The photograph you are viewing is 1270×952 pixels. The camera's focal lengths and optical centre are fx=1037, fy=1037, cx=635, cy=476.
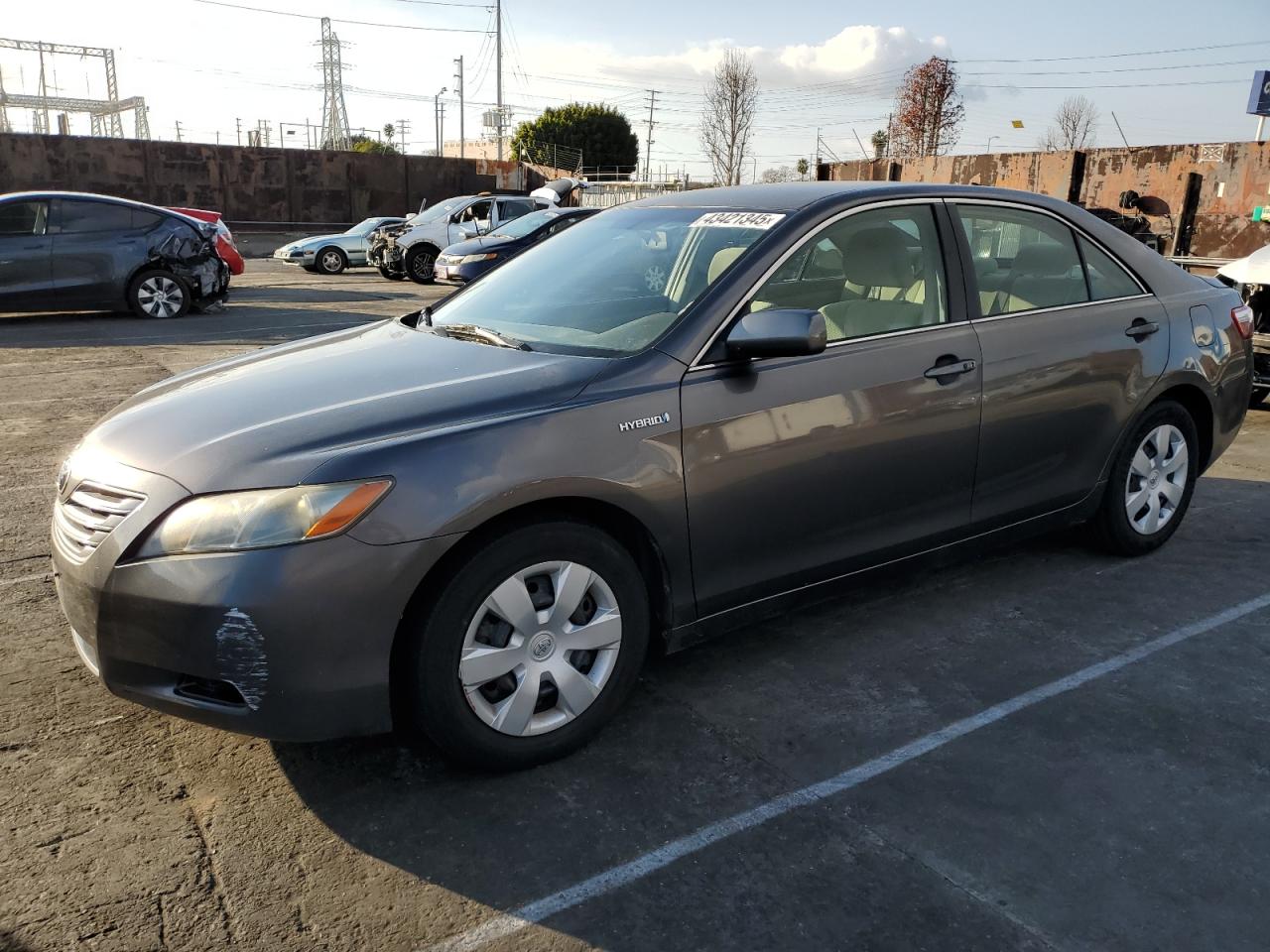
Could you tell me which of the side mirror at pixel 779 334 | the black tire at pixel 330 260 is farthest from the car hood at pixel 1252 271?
the black tire at pixel 330 260

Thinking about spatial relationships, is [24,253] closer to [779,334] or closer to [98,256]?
[98,256]

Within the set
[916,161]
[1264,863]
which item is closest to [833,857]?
[1264,863]

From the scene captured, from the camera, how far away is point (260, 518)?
2.63m

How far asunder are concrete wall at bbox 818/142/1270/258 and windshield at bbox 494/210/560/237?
656cm

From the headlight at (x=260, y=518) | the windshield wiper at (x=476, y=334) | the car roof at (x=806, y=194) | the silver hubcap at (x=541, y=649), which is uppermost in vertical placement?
the car roof at (x=806, y=194)

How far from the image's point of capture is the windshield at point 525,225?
18000 millimetres

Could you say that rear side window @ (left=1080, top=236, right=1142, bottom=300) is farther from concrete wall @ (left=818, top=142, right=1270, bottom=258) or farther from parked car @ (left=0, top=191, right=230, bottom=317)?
parked car @ (left=0, top=191, right=230, bottom=317)

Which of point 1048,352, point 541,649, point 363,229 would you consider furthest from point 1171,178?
point 363,229

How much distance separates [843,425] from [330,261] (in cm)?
2129

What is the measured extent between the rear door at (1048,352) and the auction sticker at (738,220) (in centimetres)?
87

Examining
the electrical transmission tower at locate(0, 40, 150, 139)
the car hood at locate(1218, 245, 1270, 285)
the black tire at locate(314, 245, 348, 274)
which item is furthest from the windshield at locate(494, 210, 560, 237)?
the electrical transmission tower at locate(0, 40, 150, 139)

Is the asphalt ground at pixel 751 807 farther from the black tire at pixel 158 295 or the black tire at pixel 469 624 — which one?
the black tire at pixel 158 295

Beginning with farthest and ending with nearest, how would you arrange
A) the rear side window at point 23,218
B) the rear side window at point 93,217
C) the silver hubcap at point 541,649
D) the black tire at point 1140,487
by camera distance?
the rear side window at point 93,217 < the rear side window at point 23,218 < the black tire at point 1140,487 < the silver hubcap at point 541,649

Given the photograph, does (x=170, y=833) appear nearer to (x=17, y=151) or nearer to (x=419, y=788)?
(x=419, y=788)
